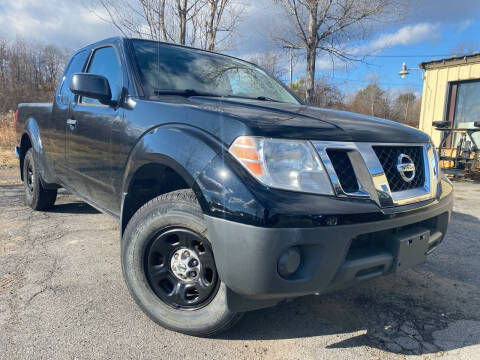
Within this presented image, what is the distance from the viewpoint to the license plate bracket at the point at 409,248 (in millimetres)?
1768

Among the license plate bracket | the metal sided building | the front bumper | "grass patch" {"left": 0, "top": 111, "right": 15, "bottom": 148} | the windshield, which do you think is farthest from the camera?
"grass patch" {"left": 0, "top": 111, "right": 15, "bottom": 148}

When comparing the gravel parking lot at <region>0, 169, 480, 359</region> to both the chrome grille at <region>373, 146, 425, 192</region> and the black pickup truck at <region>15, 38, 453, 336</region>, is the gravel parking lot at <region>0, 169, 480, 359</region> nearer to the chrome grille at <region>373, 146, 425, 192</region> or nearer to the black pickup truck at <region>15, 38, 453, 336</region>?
the black pickup truck at <region>15, 38, 453, 336</region>

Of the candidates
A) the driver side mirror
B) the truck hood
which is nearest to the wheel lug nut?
the truck hood

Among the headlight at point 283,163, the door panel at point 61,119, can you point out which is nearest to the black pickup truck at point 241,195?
the headlight at point 283,163

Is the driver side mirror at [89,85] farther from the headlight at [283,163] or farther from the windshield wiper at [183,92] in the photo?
the headlight at [283,163]

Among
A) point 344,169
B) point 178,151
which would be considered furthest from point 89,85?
point 344,169

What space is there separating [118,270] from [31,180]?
8.25ft

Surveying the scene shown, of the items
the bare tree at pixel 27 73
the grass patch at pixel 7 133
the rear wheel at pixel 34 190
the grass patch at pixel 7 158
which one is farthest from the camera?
the bare tree at pixel 27 73

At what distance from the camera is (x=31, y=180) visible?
4.54 metres

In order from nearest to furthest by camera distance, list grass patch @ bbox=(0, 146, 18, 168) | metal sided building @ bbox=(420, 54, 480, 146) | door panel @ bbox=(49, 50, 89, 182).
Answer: door panel @ bbox=(49, 50, 89, 182), grass patch @ bbox=(0, 146, 18, 168), metal sided building @ bbox=(420, 54, 480, 146)

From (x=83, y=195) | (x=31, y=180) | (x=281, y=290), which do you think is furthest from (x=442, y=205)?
(x=31, y=180)

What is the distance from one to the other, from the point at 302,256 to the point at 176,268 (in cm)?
74

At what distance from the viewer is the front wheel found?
1811 millimetres

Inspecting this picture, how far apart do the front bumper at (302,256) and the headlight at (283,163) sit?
20 centimetres
